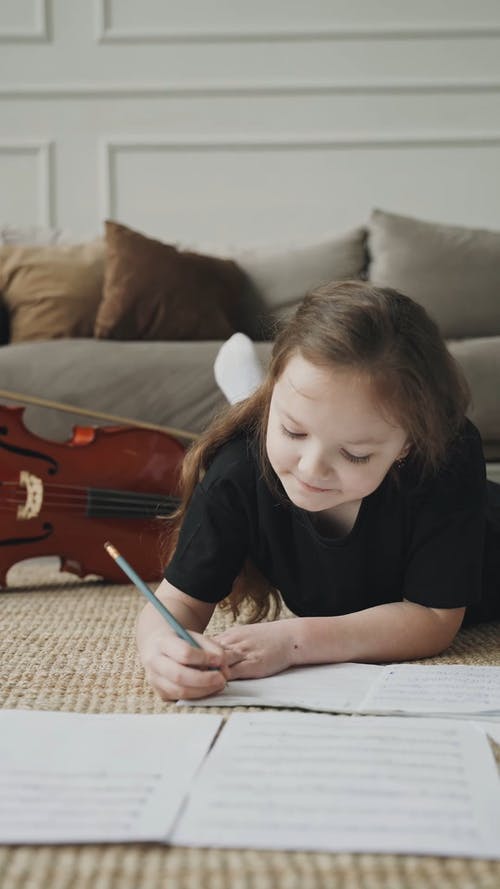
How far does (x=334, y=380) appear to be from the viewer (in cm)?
92

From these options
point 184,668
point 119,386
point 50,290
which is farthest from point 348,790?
point 50,290

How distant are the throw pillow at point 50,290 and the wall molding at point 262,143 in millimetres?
643

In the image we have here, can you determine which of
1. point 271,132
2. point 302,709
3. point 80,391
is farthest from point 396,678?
point 271,132

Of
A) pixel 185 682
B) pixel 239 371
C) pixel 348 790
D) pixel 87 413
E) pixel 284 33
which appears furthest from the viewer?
pixel 284 33

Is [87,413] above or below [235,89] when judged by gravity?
below

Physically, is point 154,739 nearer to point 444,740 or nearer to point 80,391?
point 444,740

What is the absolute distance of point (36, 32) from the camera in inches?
118

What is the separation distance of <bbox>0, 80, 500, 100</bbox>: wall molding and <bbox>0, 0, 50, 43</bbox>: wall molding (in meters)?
0.13

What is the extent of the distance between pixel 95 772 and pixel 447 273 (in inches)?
78.5

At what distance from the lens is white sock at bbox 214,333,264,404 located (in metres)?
1.46

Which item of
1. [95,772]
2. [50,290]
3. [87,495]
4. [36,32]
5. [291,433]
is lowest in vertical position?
[87,495]

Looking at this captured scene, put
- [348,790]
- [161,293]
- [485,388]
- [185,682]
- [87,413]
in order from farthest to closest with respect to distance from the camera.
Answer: [161,293]
[485,388]
[87,413]
[185,682]
[348,790]

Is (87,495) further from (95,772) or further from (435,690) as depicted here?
(95,772)

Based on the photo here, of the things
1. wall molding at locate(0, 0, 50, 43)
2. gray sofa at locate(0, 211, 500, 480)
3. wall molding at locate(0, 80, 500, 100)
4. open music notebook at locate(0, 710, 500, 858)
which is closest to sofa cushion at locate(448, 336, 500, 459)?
gray sofa at locate(0, 211, 500, 480)
